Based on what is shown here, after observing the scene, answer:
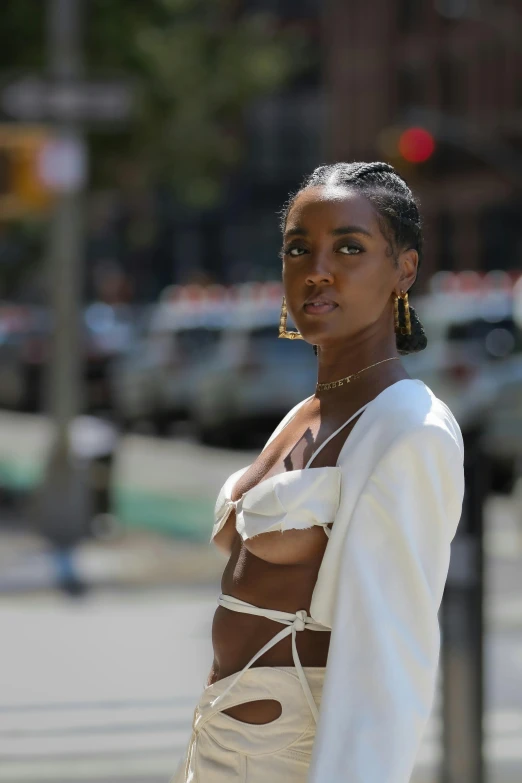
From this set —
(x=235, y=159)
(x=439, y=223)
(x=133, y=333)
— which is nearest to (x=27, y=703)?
(x=235, y=159)

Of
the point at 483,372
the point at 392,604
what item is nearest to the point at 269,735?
the point at 392,604

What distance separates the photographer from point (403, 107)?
4738 centimetres

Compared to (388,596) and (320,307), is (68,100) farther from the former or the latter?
(388,596)

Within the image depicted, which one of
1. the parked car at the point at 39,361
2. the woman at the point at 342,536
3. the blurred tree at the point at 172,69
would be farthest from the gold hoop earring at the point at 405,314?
the parked car at the point at 39,361

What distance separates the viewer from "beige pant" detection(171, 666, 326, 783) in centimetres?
223

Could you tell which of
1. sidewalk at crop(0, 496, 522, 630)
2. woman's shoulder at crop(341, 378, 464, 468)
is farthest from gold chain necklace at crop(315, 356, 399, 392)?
sidewalk at crop(0, 496, 522, 630)

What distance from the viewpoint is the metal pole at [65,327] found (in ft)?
34.8

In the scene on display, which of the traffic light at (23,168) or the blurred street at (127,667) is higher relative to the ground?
the traffic light at (23,168)

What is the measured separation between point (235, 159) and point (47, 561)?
15011 millimetres

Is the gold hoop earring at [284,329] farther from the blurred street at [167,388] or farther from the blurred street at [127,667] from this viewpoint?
the blurred street at [127,667]

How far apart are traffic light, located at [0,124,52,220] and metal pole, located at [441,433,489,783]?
6975 millimetres

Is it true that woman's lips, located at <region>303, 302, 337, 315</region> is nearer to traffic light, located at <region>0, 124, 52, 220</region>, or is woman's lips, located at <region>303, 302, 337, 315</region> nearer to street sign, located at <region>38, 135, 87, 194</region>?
street sign, located at <region>38, 135, 87, 194</region>

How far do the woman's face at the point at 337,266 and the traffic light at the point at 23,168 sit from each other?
867 cm

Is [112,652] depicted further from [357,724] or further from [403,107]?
[403,107]
